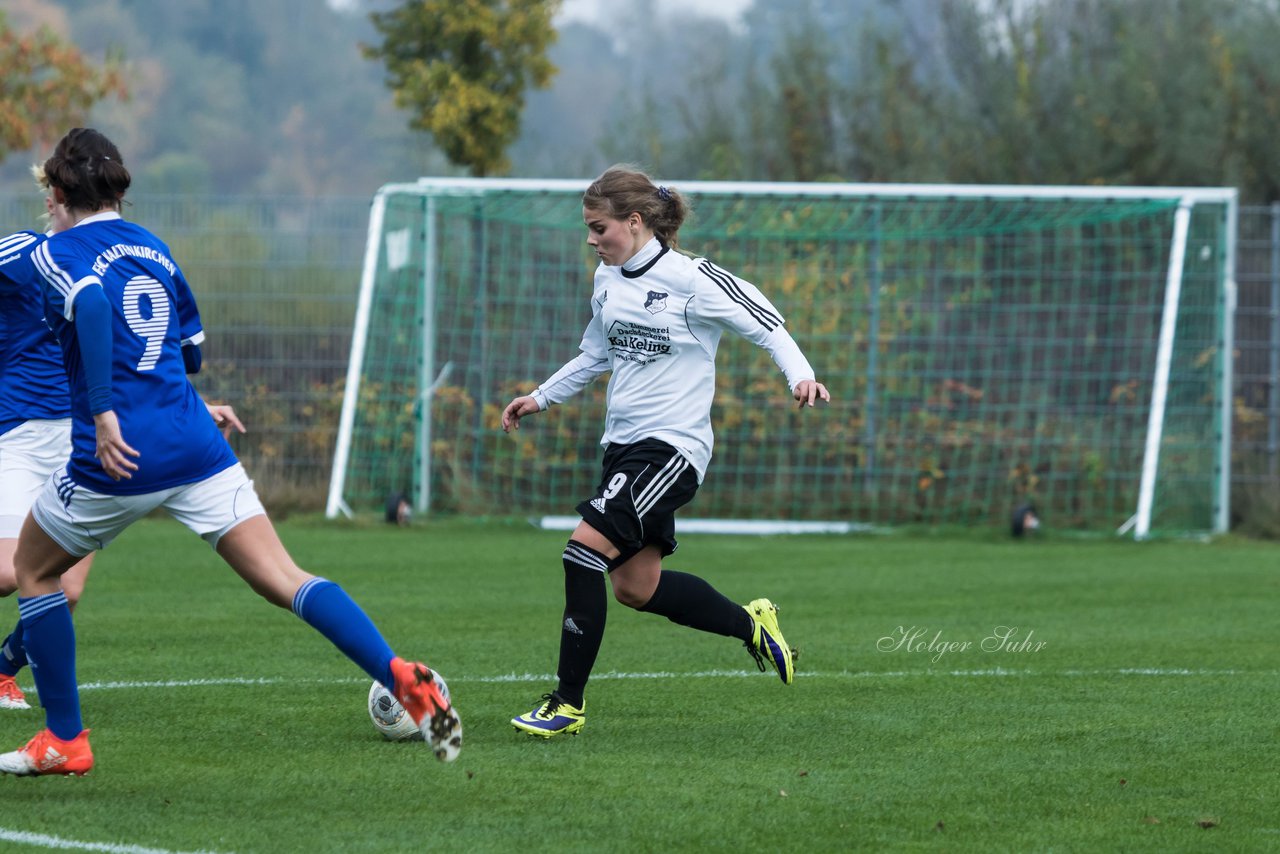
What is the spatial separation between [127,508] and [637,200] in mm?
2079

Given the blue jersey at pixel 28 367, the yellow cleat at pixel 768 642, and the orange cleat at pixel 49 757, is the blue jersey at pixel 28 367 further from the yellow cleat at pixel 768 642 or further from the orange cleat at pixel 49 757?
the yellow cleat at pixel 768 642

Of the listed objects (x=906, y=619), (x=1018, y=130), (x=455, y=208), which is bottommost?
(x=906, y=619)

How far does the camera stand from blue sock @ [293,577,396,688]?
15.5 ft

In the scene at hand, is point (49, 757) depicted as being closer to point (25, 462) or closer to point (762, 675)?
point (25, 462)

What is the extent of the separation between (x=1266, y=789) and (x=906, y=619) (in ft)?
12.2

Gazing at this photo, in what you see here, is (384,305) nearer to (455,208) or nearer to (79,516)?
(455,208)

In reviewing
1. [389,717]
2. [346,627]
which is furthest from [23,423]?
[346,627]

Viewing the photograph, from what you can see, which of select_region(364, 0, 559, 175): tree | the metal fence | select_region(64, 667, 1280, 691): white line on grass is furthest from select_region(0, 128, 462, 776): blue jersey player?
select_region(364, 0, 559, 175): tree

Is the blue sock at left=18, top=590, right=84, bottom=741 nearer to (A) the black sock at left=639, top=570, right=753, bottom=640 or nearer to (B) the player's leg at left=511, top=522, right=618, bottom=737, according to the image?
(B) the player's leg at left=511, top=522, right=618, bottom=737

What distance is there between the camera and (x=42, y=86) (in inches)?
780

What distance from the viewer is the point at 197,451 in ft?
15.7

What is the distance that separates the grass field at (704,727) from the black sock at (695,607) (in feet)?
0.96

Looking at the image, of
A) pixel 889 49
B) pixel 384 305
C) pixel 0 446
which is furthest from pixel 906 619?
pixel 889 49

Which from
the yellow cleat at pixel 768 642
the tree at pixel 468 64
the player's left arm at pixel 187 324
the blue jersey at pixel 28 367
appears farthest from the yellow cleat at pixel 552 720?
the tree at pixel 468 64
